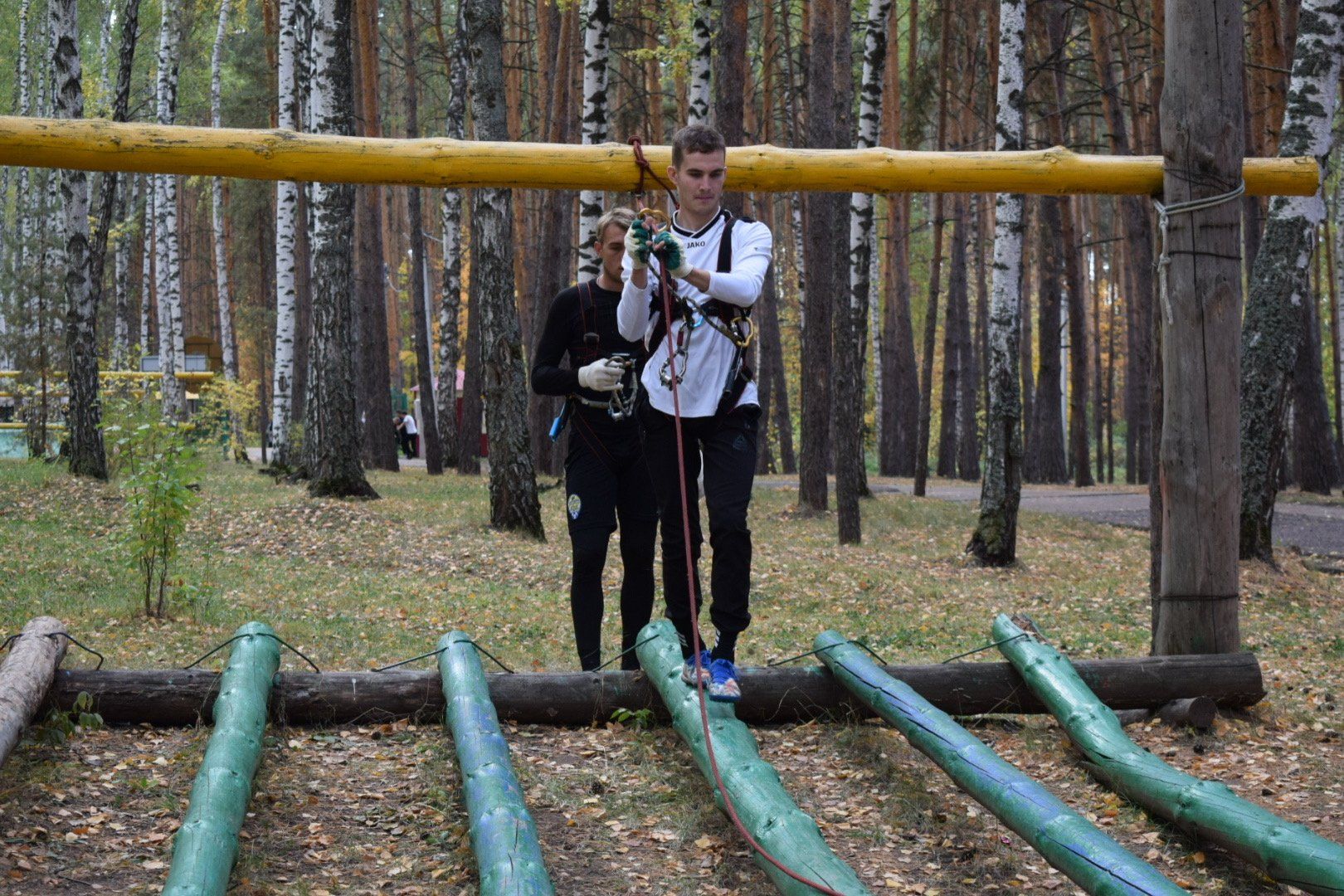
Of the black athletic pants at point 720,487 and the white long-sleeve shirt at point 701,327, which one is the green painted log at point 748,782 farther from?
the white long-sleeve shirt at point 701,327

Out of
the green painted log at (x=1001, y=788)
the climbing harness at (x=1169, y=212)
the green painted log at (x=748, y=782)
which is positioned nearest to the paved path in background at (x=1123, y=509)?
the climbing harness at (x=1169, y=212)

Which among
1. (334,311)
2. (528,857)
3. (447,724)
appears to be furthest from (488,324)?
(528,857)

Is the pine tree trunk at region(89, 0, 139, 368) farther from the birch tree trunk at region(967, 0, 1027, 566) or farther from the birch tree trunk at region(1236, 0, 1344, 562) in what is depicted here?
the birch tree trunk at region(1236, 0, 1344, 562)

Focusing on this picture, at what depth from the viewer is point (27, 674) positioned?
5.23 meters

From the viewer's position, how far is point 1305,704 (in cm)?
650

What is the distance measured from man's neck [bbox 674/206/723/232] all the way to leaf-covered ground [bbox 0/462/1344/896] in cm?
230

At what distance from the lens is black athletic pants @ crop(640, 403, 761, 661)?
5.21 meters

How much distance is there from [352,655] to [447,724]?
230 cm

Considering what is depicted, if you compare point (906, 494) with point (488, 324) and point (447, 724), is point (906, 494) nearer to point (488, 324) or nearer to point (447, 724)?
point (488, 324)

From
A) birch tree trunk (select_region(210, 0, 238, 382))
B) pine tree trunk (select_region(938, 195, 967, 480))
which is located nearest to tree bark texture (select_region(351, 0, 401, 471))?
birch tree trunk (select_region(210, 0, 238, 382))

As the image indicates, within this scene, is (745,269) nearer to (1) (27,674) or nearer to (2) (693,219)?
(2) (693,219)

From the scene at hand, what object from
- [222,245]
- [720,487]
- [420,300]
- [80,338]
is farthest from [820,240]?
[222,245]

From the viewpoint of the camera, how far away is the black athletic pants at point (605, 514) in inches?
239

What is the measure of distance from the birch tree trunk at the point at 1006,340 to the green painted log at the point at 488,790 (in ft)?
26.4
